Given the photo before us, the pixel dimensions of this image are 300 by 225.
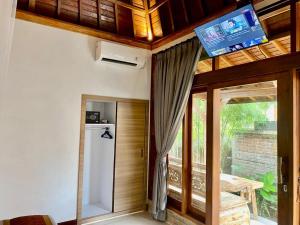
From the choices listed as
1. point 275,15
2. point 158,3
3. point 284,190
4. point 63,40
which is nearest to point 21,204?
point 63,40

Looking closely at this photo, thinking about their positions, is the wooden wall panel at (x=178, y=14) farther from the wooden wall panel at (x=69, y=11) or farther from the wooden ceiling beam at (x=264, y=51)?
the wooden wall panel at (x=69, y=11)

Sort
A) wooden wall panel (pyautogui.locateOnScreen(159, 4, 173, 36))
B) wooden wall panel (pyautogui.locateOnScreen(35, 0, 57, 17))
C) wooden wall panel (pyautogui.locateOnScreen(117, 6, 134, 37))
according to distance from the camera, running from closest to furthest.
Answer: wooden wall panel (pyautogui.locateOnScreen(35, 0, 57, 17)) < wooden wall panel (pyautogui.locateOnScreen(159, 4, 173, 36)) < wooden wall panel (pyautogui.locateOnScreen(117, 6, 134, 37))

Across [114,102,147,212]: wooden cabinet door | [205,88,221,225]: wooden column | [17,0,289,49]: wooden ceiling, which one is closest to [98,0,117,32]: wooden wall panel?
[17,0,289,49]: wooden ceiling

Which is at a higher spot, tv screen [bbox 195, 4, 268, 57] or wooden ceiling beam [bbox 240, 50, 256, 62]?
tv screen [bbox 195, 4, 268, 57]

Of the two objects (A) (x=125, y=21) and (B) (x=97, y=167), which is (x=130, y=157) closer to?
(B) (x=97, y=167)

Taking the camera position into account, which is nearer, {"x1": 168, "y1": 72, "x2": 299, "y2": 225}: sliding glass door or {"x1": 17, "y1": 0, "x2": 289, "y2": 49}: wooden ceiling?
{"x1": 168, "y1": 72, "x2": 299, "y2": 225}: sliding glass door

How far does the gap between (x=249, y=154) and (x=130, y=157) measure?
1932 mm

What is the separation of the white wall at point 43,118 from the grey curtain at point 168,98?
40.2 inches

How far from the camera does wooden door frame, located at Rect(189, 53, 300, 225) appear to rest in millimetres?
2139

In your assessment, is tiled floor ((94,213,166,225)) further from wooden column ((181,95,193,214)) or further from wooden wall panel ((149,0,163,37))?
wooden wall panel ((149,0,163,37))

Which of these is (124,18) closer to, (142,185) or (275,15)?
(275,15)

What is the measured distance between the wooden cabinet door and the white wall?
670 millimetres

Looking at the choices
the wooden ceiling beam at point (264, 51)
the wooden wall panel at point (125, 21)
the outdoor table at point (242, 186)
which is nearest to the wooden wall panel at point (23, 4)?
the wooden wall panel at point (125, 21)

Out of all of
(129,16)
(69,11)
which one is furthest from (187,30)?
(69,11)
